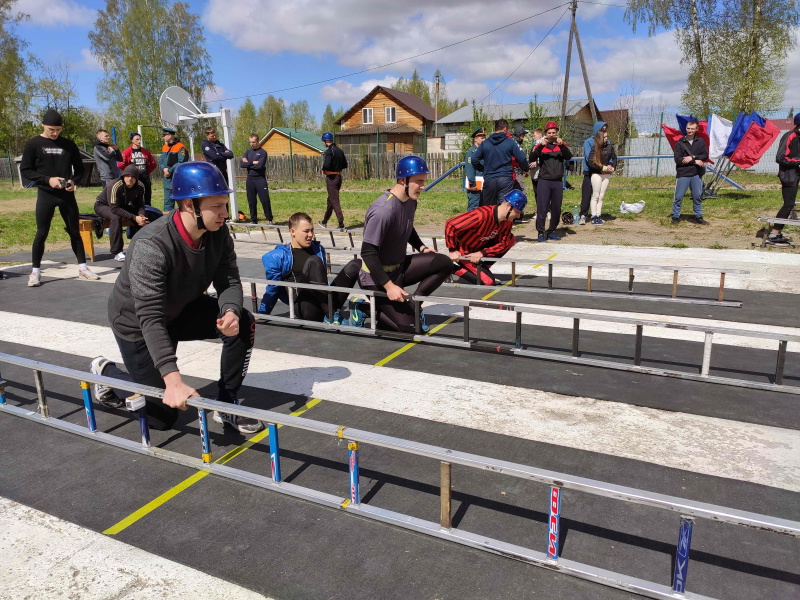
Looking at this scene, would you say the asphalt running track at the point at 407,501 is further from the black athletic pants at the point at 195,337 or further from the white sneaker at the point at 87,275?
the white sneaker at the point at 87,275

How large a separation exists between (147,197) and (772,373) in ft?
34.5

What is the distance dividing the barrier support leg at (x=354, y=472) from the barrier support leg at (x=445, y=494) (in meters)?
0.46

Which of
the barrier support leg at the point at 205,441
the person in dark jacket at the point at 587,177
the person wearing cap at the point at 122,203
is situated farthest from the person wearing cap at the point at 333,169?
the barrier support leg at the point at 205,441

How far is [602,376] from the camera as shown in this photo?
5.02 m

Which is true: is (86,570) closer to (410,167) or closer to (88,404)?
(88,404)

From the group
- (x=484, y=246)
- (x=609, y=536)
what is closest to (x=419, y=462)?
(x=609, y=536)

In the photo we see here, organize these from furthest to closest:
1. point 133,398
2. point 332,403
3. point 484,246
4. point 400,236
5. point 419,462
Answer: point 484,246 < point 400,236 < point 332,403 < point 133,398 < point 419,462

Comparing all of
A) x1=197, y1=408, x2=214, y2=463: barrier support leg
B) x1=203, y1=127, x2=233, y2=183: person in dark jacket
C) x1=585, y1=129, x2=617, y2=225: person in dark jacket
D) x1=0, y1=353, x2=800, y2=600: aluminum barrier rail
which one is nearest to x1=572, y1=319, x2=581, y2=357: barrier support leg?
x1=0, y1=353, x2=800, y2=600: aluminum barrier rail

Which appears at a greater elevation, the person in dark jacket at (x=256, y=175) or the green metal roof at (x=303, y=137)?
the green metal roof at (x=303, y=137)

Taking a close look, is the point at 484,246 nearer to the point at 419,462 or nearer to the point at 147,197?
the point at 419,462

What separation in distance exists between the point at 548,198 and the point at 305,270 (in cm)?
730

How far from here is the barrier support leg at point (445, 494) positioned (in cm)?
Answer: 275

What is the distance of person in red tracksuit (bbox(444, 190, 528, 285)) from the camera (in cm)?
782

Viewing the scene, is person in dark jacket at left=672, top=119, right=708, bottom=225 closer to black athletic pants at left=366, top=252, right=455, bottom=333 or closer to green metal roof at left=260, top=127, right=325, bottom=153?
black athletic pants at left=366, top=252, right=455, bottom=333
